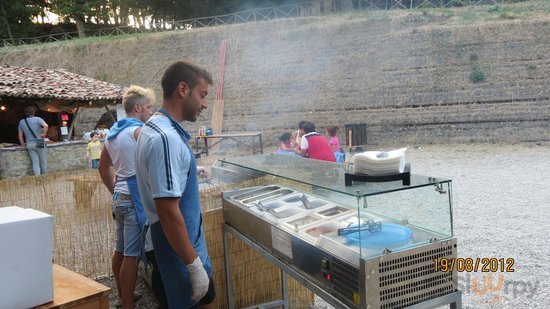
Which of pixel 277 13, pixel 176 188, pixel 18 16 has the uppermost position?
pixel 18 16

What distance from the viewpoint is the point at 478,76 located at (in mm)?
17484

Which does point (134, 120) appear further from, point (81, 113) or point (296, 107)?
point (81, 113)

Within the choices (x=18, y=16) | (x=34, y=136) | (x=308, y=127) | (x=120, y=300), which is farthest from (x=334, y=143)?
(x=18, y=16)

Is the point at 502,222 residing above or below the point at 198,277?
below

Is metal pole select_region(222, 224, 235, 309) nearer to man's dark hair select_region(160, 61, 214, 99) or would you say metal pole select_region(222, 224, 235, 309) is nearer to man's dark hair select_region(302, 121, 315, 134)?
man's dark hair select_region(160, 61, 214, 99)

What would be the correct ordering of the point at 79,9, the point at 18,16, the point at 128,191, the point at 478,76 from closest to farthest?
1. the point at 128,191
2. the point at 478,76
3. the point at 79,9
4. the point at 18,16

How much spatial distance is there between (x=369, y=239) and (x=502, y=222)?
4.77m

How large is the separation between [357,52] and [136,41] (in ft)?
45.7

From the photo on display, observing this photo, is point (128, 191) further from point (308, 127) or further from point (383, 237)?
point (308, 127)

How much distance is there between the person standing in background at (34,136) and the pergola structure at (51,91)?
1707 millimetres

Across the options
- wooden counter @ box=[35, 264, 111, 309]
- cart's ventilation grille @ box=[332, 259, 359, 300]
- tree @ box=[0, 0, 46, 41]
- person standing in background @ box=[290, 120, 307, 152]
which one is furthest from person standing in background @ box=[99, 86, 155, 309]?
tree @ box=[0, 0, 46, 41]

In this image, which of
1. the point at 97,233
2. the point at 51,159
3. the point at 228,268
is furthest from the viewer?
the point at 51,159

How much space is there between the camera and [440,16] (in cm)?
2073

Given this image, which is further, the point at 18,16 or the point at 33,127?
the point at 18,16
